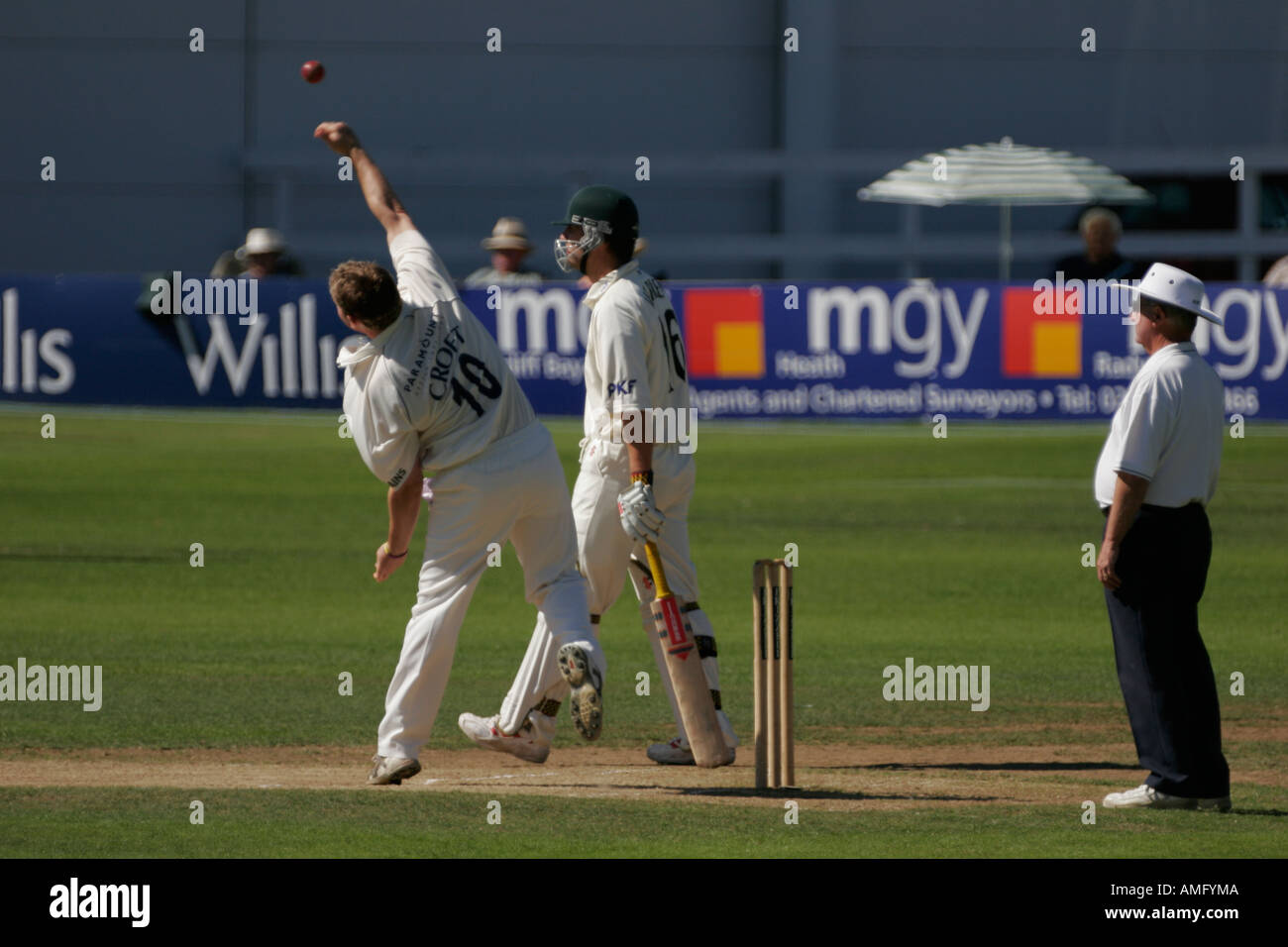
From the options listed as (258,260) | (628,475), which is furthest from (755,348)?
(628,475)

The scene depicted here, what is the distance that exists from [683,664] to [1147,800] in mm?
1985

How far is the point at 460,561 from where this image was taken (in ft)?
29.5

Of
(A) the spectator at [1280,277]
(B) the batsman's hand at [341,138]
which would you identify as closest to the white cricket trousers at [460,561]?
(B) the batsman's hand at [341,138]

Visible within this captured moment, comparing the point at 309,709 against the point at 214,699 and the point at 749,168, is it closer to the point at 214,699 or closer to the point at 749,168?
the point at 214,699

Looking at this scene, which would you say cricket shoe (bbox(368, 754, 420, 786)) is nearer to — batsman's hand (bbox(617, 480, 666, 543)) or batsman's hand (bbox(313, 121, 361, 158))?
batsman's hand (bbox(617, 480, 666, 543))

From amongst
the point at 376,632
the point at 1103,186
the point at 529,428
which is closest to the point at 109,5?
the point at 1103,186

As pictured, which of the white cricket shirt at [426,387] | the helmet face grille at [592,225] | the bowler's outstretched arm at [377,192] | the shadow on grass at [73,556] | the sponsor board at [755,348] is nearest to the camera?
the white cricket shirt at [426,387]

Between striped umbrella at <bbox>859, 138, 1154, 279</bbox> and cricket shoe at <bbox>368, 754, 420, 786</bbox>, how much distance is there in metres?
20.5

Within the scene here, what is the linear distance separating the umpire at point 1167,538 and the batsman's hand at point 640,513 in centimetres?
186

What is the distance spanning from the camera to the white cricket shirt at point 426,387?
8.75 metres

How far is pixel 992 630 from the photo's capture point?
1449 centimetres

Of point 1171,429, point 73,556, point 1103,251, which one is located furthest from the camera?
point 1103,251

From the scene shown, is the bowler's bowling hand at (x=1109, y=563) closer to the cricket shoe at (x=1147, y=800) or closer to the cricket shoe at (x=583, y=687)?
the cricket shoe at (x=1147, y=800)

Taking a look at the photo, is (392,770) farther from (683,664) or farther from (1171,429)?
(1171,429)
